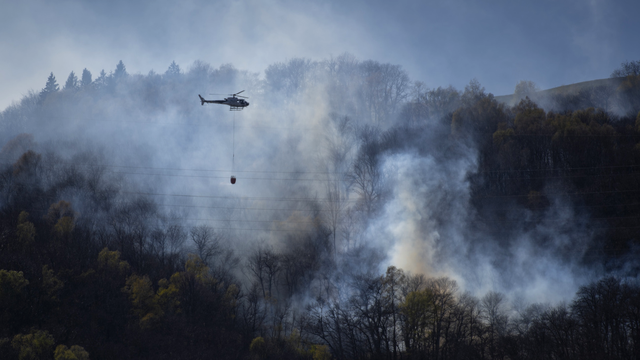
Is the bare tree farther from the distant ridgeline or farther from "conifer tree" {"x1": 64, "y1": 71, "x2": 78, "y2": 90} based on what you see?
"conifer tree" {"x1": 64, "y1": 71, "x2": 78, "y2": 90}

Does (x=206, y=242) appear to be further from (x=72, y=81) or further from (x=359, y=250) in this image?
(x=72, y=81)

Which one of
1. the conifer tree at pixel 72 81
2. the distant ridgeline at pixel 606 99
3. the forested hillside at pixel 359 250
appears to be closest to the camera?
the forested hillside at pixel 359 250

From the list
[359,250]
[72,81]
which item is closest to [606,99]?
[359,250]

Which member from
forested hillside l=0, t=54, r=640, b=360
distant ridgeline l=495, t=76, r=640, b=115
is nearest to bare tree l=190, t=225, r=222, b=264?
forested hillside l=0, t=54, r=640, b=360

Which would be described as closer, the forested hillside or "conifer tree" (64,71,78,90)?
the forested hillside

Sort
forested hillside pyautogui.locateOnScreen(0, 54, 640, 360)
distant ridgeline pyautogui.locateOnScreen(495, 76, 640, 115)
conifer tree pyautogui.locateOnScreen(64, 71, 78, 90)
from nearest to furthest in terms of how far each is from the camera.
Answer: forested hillside pyautogui.locateOnScreen(0, 54, 640, 360), distant ridgeline pyautogui.locateOnScreen(495, 76, 640, 115), conifer tree pyautogui.locateOnScreen(64, 71, 78, 90)

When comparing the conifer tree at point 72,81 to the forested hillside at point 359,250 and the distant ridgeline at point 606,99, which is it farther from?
the distant ridgeline at point 606,99

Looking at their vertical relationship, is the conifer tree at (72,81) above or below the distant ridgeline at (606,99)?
above

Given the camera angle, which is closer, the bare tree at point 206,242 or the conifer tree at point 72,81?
the bare tree at point 206,242

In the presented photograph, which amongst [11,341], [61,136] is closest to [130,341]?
[11,341]

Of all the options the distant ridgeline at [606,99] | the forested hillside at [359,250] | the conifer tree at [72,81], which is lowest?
the forested hillside at [359,250]

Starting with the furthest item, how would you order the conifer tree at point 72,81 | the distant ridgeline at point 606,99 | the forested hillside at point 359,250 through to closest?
the conifer tree at point 72,81
the distant ridgeline at point 606,99
the forested hillside at point 359,250

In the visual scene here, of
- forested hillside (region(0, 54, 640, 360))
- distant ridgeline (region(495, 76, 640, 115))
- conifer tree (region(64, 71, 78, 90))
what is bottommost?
forested hillside (region(0, 54, 640, 360))

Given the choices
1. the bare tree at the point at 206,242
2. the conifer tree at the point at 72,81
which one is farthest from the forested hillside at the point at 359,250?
the conifer tree at the point at 72,81
